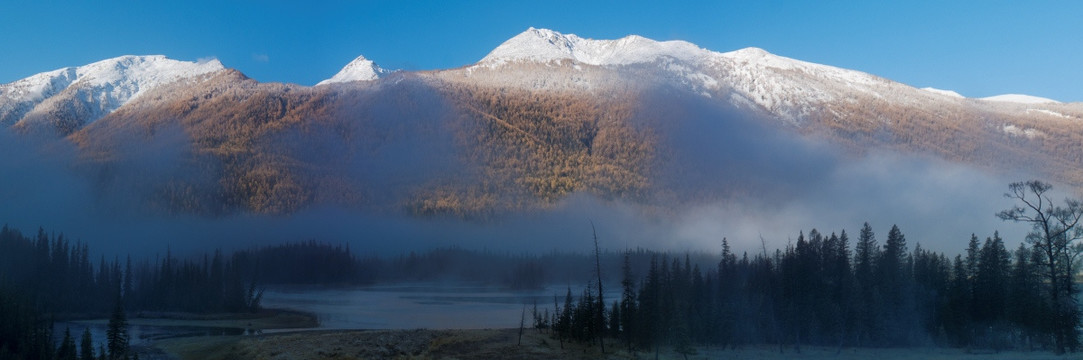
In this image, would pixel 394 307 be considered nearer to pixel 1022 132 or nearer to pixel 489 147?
pixel 489 147

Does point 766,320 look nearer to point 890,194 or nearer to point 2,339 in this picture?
point 2,339

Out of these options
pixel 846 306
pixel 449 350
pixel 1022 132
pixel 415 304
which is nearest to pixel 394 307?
pixel 415 304

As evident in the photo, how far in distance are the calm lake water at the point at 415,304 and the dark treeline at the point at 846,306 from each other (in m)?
24.6

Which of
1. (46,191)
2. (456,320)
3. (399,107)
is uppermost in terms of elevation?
(399,107)

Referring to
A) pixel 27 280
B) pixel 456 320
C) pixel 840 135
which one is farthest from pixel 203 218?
pixel 840 135

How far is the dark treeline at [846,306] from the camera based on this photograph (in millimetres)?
49844

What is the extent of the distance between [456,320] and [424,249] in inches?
2440

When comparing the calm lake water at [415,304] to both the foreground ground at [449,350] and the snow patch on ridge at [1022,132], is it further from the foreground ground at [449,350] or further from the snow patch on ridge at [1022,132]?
the snow patch on ridge at [1022,132]

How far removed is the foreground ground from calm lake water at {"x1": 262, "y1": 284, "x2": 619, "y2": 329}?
13527mm

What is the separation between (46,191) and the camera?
156250mm

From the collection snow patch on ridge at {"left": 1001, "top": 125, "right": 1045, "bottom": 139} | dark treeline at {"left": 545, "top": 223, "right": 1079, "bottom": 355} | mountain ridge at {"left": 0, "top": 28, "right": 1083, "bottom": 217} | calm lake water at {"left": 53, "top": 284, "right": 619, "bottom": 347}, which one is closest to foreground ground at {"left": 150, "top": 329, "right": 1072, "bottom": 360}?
dark treeline at {"left": 545, "top": 223, "right": 1079, "bottom": 355}

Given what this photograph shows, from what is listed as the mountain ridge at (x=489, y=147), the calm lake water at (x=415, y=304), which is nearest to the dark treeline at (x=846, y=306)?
the calm lake water at (x=415, y=304)

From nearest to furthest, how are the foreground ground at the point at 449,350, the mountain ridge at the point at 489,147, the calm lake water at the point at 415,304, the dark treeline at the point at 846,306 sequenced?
the foreground ground at the point at 449,350 → the dark treeline at the point at 846,306 → the calm lake water at the point at 415,304 → the mountain ridge at the point at 489,147

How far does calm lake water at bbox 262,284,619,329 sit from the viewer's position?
81188mm
